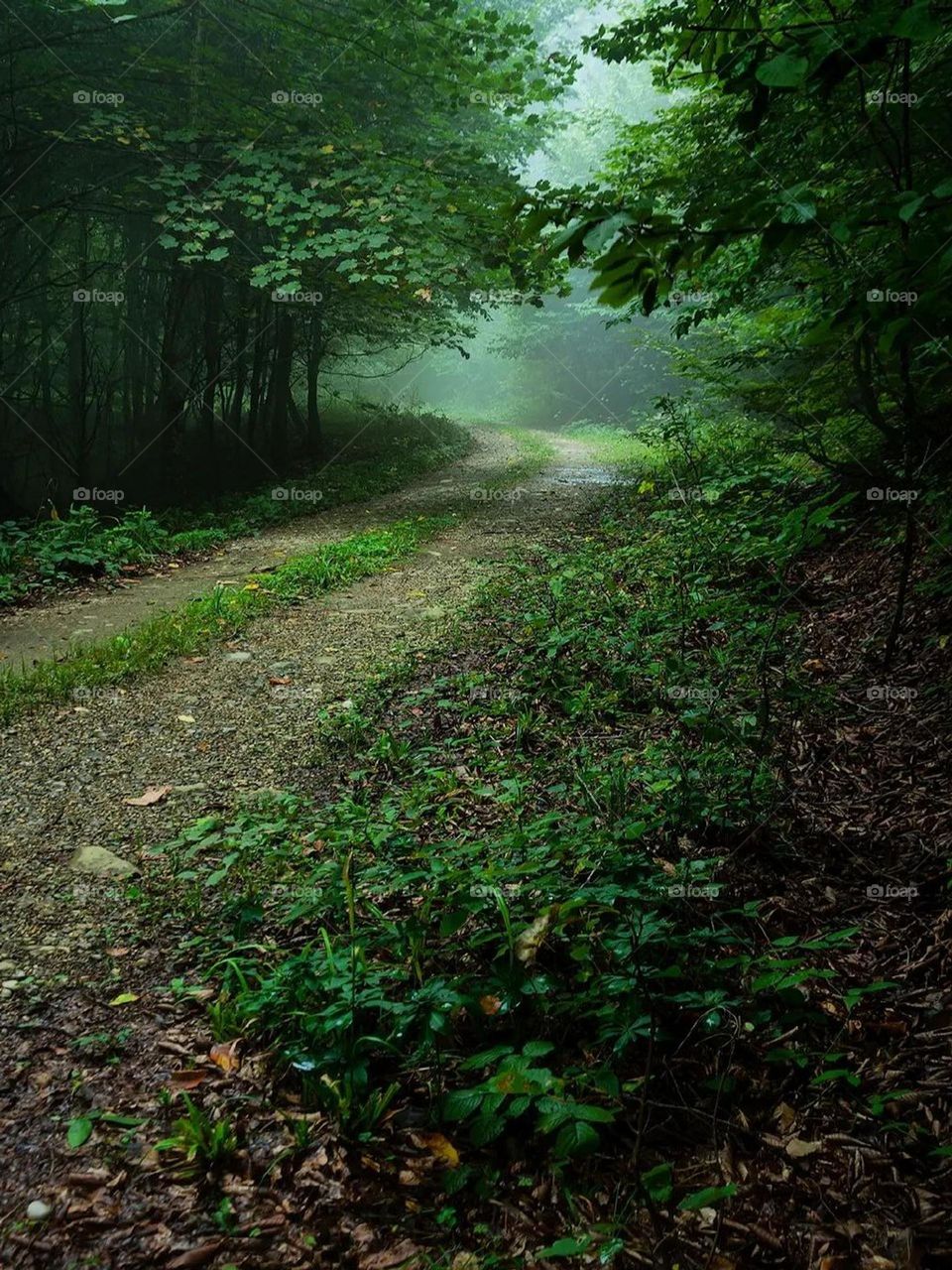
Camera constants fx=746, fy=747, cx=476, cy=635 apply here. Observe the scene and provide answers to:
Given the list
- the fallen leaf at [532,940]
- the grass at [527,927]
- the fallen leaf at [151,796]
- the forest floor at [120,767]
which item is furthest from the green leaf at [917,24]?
the fallen leaf at [151,796]

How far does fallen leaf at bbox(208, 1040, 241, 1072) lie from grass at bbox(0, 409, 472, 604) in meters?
6.05

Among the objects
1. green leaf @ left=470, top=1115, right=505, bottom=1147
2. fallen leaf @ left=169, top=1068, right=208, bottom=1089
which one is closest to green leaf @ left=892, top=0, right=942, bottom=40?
green leaf @ left=470, top=1115, right=505, bottom=1147

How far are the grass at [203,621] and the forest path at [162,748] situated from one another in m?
0.15

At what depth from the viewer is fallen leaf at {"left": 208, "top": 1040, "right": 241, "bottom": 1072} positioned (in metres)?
2.11

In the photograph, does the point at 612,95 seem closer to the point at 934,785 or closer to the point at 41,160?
the point at 41,160

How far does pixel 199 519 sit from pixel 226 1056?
993 centimetres

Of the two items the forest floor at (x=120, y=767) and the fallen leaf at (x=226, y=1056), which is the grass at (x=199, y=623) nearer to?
the forest floor at (x=120, y=767)

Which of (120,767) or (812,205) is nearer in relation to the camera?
(812,205)

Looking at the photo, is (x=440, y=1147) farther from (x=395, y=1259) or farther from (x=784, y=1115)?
(x=784, y=1115)

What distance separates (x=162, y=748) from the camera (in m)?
4.12

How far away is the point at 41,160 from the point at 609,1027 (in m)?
12.7

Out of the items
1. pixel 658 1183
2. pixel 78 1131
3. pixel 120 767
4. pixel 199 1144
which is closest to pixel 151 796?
pixel 120 767

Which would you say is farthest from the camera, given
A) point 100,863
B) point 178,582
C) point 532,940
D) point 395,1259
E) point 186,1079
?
point 178,582

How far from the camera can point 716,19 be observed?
275 centimetres
